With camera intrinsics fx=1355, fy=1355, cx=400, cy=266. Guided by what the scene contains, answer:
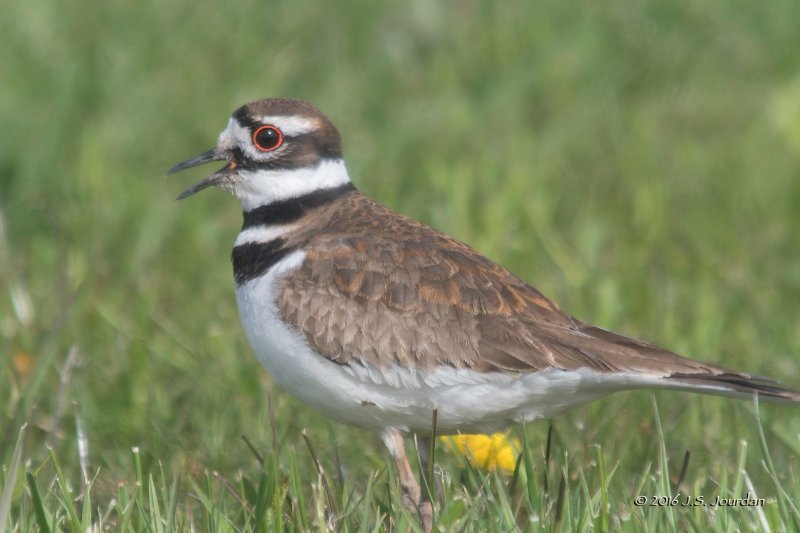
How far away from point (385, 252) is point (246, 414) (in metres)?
1.29

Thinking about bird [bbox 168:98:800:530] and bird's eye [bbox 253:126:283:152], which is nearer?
bird [bbox 168:98:800:530]

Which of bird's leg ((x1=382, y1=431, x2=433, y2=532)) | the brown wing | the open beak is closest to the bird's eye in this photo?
the open beak

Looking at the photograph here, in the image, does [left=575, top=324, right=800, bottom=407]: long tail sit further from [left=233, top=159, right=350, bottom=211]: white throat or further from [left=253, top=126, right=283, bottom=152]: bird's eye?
[left=253, top=126, right=283, bottom=152]: bird's eye

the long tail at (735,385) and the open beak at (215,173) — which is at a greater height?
the open beak at (215,173)

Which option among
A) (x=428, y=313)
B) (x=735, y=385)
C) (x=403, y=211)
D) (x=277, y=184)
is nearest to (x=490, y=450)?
(x=428, y=313)

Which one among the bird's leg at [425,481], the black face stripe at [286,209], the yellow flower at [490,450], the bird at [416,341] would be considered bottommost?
the bird's leg at [425,481]

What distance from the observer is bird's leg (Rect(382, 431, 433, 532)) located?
4.70 meters

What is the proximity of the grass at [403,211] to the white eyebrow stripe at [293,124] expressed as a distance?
111cm

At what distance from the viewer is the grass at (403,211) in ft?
15.9

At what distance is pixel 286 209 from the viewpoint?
5.39 meters

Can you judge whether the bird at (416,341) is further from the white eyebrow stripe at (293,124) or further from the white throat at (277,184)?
the white eyebrow stripe at (293,124)

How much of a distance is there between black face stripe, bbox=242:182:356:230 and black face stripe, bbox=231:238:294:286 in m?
0.10

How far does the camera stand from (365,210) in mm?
5371

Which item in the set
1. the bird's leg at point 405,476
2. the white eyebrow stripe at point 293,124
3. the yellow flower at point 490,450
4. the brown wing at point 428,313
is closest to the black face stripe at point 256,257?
the brown wing at point 428,313
